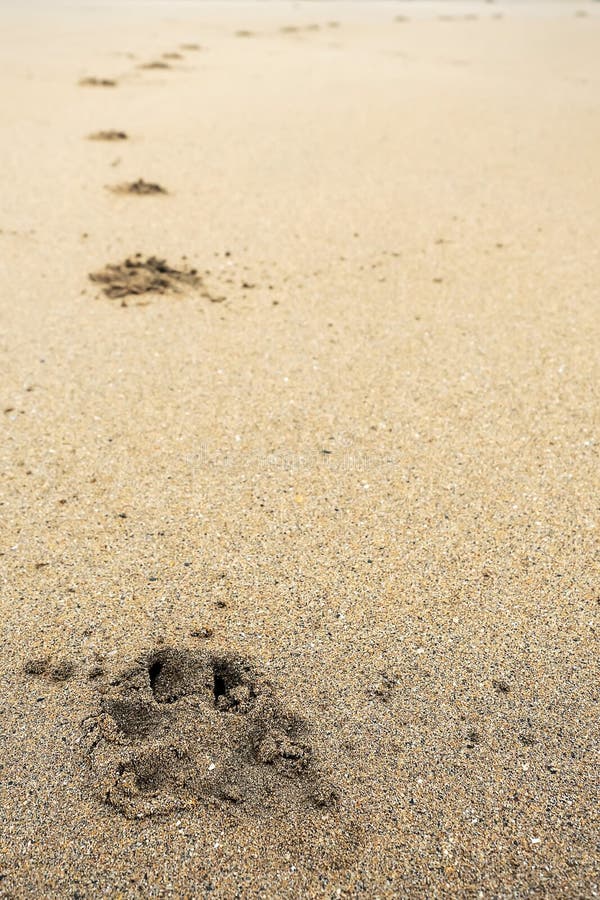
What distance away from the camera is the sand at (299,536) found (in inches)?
65.9

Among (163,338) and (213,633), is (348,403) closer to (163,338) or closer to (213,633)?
(163,338)

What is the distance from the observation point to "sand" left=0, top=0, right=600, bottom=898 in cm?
167

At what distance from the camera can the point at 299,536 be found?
7.82ft

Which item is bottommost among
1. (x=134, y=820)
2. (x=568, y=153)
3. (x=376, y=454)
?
(x=134, y=820)

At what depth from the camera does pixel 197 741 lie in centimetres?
182

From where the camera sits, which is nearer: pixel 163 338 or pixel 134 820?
pixel 134 820

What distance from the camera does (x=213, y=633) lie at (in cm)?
206

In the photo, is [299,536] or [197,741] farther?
[299,536]

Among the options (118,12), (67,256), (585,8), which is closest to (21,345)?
(67,256)

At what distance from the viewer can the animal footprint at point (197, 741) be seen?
5.62 feet

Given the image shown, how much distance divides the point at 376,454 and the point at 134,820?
1479 millimetres

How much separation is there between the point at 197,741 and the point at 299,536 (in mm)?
747

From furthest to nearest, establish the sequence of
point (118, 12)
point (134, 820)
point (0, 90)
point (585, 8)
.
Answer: point (585, 8), point (118, 12), point (0, 90), point (134, 820)

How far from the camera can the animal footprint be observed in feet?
5.62
